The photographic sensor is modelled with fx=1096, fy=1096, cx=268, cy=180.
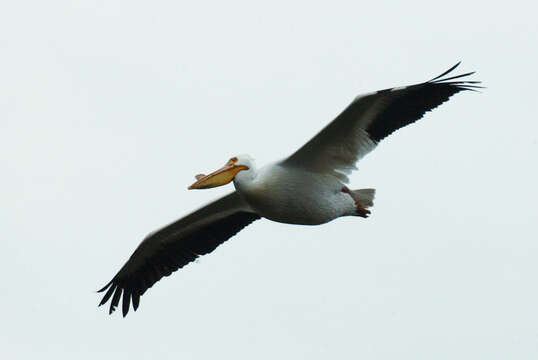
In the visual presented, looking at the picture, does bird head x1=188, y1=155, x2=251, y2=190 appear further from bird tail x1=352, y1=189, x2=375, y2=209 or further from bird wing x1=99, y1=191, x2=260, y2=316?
bird tail x1=352, y1=189, x2=375, y2=209

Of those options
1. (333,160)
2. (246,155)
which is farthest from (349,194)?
(246,155)

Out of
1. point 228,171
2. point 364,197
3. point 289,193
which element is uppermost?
point 228,171

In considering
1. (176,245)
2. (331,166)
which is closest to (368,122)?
(331,166)

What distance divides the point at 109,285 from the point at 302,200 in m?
2.78

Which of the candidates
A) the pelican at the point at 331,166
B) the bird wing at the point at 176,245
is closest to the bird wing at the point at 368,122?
the pelican at the point at 331,166

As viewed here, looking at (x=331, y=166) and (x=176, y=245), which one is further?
(x=176, y=245)

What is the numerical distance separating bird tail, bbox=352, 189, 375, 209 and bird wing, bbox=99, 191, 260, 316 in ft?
4.00

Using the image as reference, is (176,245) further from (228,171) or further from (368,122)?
(368,122)

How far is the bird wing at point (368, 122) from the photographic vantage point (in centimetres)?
979

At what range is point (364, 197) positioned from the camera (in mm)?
10500

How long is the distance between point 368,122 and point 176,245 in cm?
265

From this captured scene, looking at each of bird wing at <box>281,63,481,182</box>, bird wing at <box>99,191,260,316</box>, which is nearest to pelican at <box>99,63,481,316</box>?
bird wing at <box>281,63,481,182</box>

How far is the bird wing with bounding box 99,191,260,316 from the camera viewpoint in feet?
36.4

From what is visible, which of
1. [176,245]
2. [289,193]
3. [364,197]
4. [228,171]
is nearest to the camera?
[289,193]
